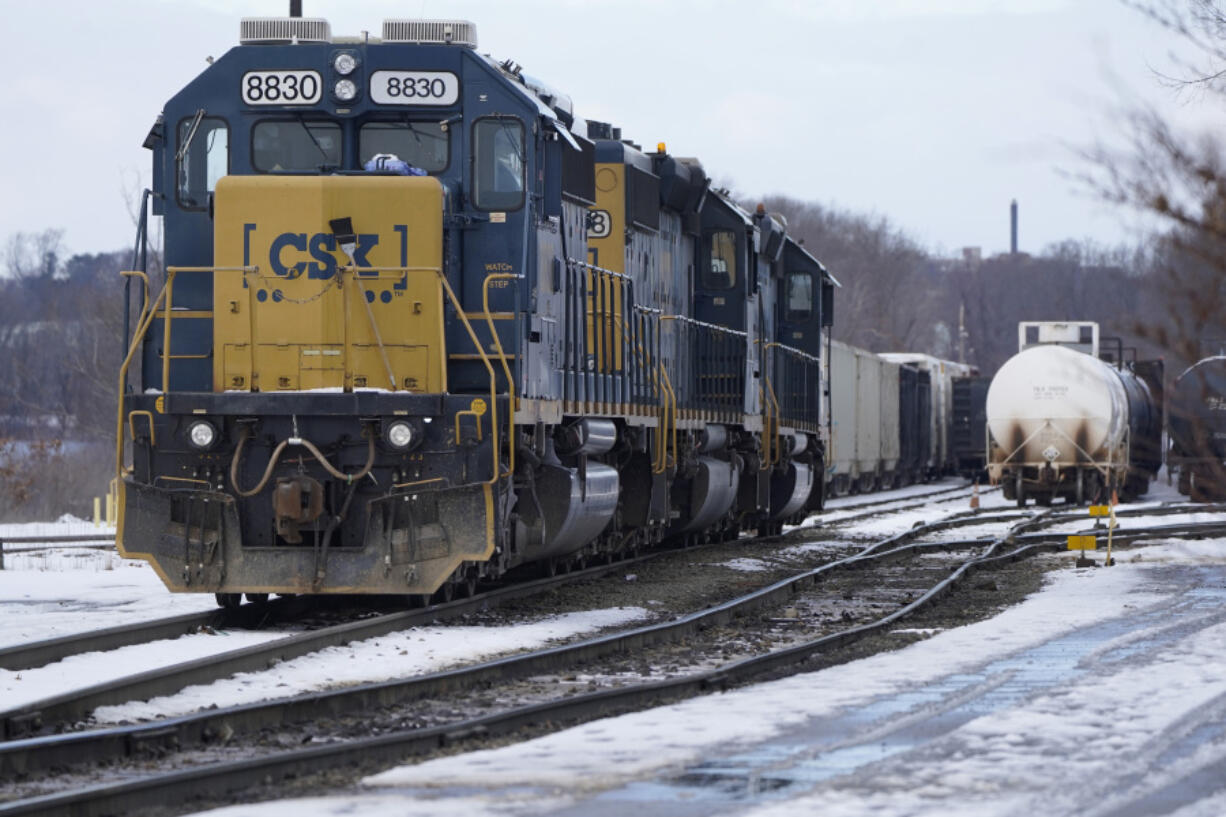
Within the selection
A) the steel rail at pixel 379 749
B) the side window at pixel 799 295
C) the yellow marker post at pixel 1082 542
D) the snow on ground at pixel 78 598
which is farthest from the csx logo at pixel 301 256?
the side window at pixel 799 295

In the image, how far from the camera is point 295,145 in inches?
504

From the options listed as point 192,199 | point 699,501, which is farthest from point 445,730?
point 699,501

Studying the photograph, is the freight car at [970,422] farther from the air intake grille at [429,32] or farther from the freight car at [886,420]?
the air intake grille at [429,32]

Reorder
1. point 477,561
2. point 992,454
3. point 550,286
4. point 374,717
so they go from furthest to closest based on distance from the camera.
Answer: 1. point 992,454
2. point 550,286
3. point 477,561
4. point 374,717

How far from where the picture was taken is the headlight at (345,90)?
41.5 feet

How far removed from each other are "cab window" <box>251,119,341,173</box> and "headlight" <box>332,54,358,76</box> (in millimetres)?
382

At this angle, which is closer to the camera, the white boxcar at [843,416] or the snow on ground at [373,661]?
the snow on ground at [373,661]

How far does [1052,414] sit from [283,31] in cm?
2257

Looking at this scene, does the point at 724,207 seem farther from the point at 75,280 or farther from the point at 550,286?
the point at 75,280

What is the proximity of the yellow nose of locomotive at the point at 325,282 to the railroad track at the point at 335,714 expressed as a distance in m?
2.79

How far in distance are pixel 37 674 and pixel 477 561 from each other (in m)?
3.56

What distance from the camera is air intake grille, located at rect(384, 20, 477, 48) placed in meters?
12.9

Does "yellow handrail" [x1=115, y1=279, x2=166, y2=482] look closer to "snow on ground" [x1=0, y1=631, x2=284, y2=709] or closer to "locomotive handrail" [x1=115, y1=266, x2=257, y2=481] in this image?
"locomotive handrail" [x1=115, y1=266, x2=257, y2=481]

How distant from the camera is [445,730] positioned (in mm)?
7379
